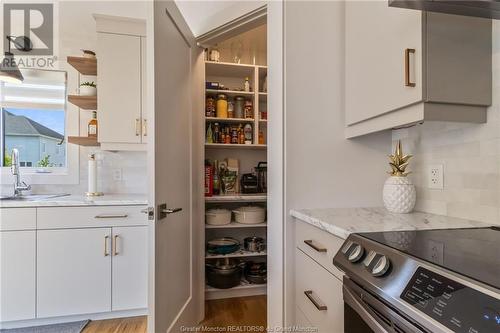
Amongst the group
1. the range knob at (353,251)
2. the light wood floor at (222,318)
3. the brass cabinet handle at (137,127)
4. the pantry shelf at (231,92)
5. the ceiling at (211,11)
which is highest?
the ceiling at (211,11)

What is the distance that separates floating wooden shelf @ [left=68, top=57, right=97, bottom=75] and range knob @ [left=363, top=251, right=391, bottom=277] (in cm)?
239

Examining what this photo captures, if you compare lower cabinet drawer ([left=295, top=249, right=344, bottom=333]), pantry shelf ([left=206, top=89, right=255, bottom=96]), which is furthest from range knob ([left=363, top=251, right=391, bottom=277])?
pantry shelf ([left=206, top=89, right=255, bottom=96])

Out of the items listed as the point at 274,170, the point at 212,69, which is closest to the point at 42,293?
the point at 274,170

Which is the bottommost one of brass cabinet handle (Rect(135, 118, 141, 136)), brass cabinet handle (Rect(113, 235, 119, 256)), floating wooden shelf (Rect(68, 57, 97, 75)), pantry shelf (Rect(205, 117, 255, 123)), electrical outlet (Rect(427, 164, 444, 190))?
brass cabinet handle (Rect(113, 235, 119, 256))

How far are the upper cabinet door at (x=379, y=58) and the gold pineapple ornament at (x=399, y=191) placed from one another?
0.87ft

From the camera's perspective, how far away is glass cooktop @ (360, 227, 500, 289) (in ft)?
1.65

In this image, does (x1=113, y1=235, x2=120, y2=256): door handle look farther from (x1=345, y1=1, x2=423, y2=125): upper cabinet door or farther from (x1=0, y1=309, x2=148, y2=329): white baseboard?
(x1=345, y1=1, x2=423, y2=125): upper cabinet door

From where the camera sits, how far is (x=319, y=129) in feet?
4.40

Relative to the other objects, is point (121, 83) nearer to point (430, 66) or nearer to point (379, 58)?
point (379, 58)

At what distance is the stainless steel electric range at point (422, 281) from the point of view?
429 mm

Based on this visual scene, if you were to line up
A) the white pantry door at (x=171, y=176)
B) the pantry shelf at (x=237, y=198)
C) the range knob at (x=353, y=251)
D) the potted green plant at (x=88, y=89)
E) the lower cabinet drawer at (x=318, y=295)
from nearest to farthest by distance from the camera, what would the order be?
the range knob at (x=353, y=251), the lower cabinet drawer at (x=318, y=295), the white pantry door at (x=171, y=176), the potted green plant at (x=88, y=89), the pantry shelf at (x=237, y=198)

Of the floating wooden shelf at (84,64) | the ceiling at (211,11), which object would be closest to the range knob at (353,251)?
the ceiling at (211,11)

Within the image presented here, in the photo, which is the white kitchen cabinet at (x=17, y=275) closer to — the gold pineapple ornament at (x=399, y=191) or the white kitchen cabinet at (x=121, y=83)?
the white kitchen cabinet at (x=121, y=83)

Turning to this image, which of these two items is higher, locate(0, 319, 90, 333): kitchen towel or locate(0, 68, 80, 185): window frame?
locate(0, 68, 80, 185): window frame
